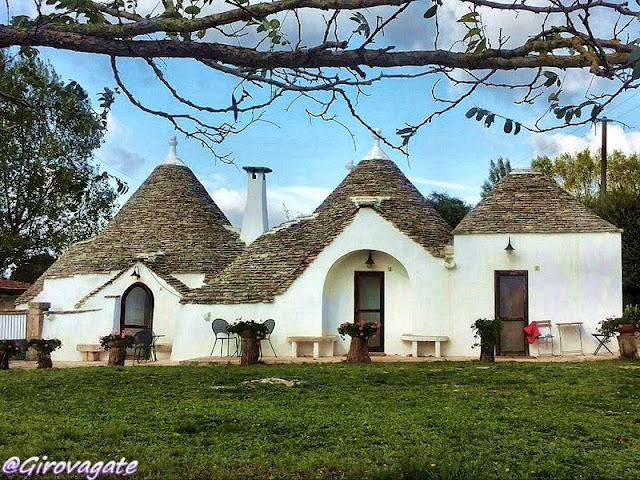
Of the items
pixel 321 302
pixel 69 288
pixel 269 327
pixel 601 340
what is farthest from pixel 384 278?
pixel 69 288

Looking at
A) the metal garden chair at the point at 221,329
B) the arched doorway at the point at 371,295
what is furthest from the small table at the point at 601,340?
the metal garden chair at the point at 221,329

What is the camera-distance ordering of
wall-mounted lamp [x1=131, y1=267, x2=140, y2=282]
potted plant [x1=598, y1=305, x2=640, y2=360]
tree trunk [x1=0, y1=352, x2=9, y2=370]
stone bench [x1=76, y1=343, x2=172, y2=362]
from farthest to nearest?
wall-mounted lamp [x1=131, y1=267, x2=140, y2=282], stone bench [x1=76, y1=343, x2=172, y2=362], tree trunk [x1=0, y1=352, x2=9, y2=370], potted plant [x1=598, y1=305, x2=640, y2=360]

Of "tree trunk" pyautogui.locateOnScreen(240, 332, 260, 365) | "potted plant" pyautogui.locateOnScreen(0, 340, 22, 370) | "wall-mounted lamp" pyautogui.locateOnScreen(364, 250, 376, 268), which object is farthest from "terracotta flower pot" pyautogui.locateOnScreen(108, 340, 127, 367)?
"wall-mounted lamp" pyautogui.locateOnScreen(364, 250, 376, 268)

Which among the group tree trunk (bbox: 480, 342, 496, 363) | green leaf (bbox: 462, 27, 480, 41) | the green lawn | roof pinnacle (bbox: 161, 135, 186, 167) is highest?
roof pinnacle (bbox: 161, 135, 186, 167)

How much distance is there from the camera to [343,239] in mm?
18156

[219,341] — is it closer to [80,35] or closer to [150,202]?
[150,202]

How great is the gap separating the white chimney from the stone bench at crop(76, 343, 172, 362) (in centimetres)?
473

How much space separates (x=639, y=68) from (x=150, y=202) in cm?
2087

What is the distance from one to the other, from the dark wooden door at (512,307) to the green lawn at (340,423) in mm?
4438

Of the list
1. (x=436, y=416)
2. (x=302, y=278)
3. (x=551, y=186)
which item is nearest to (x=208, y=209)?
(x=302, y=278)

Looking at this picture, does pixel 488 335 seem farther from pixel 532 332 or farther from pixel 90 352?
pixel 90 352

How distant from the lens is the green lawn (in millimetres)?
6137

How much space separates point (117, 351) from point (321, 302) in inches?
196

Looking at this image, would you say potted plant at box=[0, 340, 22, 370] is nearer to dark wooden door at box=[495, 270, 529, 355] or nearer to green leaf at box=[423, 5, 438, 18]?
dark wooden door at box=[495, 270, 529, 355]
